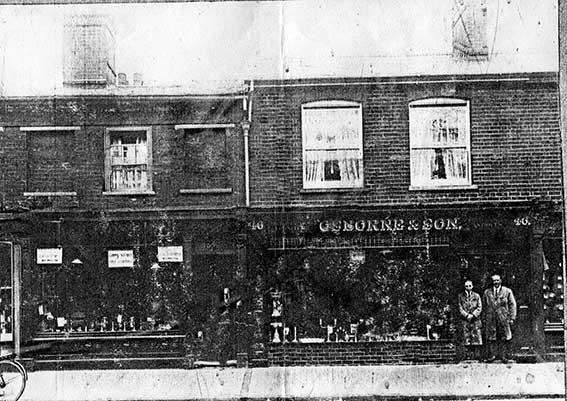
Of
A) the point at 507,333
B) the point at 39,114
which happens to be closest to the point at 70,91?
the point at 39,114

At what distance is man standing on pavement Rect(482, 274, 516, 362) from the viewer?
5.45 metres

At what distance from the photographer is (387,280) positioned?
5.67m

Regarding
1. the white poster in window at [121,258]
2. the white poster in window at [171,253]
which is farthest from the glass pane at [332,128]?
the white poster in window at [121,258]

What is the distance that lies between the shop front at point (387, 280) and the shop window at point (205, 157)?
Answer: 19.5 inches

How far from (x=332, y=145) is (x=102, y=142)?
187 centimetres

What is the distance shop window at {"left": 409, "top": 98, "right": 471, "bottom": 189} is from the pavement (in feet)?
4.94

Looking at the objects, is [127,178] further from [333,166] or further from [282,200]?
[333,166]

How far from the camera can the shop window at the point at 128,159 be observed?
5.70 m

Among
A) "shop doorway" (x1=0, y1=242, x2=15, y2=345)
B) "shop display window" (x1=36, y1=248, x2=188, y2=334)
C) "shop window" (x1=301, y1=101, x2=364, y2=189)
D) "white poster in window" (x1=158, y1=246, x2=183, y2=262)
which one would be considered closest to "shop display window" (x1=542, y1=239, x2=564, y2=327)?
"shop window" (x1=301, y1=101, x2=364, y2=189)

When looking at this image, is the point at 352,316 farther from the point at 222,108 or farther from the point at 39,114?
the point at 39,114

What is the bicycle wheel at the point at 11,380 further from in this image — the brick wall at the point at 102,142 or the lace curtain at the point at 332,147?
the lace curtain at the point at 332,147

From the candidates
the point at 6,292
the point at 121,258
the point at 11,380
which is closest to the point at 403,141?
the point at 121,258

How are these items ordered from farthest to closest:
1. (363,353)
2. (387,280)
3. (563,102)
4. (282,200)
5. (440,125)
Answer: (440,125), (387,280), (363,353), (282,200), (563,102)

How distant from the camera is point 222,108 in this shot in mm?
5633
